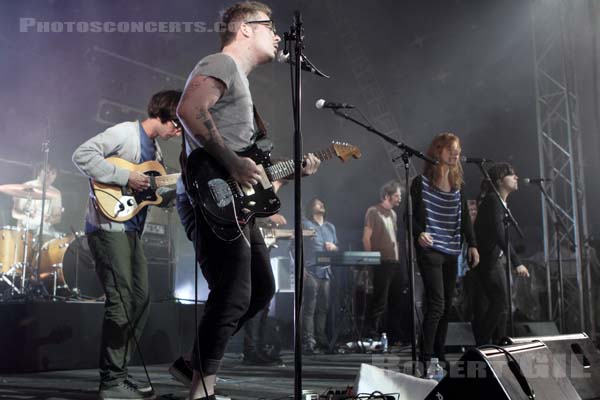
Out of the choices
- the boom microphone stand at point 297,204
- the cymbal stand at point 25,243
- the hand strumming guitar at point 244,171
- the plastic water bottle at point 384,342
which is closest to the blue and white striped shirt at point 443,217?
the boom microphone stand at point 297,204

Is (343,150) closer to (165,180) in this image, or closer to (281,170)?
(281,170)

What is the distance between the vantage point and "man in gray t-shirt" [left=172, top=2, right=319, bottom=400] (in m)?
2.43

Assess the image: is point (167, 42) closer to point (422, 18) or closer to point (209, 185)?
point (422, 18)

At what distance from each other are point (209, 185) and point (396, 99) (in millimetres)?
10340

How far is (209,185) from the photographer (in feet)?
8.07

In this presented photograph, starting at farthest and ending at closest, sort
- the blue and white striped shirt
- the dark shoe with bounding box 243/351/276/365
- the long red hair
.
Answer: the dark shoe with bounding box 243/351/276/365 → the long red hair → the blue and white striped shirt

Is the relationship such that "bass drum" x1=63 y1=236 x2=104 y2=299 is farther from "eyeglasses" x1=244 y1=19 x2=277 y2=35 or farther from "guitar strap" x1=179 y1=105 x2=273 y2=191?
"eyeglasses" x1=244 y1=19 x2=277 y2=35

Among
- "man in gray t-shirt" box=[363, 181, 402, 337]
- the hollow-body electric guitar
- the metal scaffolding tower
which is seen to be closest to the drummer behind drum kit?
the hollow-body electric guitar

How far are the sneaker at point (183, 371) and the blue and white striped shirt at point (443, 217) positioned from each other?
2476mm

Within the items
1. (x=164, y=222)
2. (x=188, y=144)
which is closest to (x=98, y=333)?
(x=164, y=222)

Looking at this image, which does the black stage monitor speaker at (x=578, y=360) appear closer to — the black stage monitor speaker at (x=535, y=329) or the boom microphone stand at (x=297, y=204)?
the boom microphone stand at (x=297, y=204)

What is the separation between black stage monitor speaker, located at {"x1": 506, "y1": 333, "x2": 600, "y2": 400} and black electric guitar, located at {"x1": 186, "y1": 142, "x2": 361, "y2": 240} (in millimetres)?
1321

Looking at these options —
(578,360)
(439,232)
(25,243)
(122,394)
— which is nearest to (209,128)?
(122,394)

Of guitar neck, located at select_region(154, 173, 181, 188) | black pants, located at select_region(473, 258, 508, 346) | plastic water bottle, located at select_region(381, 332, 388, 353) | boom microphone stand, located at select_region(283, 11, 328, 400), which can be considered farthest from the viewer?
plastic water bottle, located at select_region(381, 332, 388, 353)
